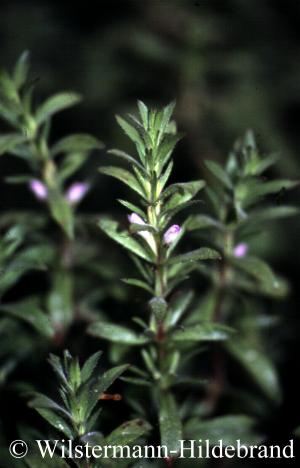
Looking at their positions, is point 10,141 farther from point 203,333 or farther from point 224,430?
point 224,430

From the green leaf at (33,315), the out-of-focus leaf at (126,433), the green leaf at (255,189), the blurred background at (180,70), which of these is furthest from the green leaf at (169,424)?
the blurred background at (180,70)

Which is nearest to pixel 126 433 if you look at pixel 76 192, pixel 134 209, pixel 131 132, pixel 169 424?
pixel 169 424

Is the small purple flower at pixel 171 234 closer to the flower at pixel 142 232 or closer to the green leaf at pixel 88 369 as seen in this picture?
the flower at pixel 142 232

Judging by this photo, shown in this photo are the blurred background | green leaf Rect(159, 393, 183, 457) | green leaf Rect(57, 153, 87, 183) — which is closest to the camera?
green leaf Rect(159, 393, 183, 457)

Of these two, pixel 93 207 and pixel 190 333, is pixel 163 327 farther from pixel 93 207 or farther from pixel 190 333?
pixel 93 207

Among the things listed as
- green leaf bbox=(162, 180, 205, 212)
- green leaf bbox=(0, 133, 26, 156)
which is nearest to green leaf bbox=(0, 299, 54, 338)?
green leaf bbox=(0, 133, 26, 156)

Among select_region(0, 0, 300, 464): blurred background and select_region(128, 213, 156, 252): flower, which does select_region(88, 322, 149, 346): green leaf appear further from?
select_region(0, 0, 300, 464): blurred background
